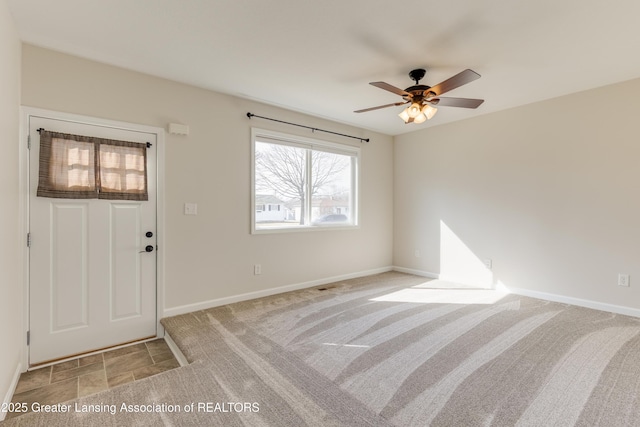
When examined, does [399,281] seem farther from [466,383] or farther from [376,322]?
[466,383]

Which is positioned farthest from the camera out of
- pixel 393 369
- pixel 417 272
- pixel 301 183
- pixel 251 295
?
pixel 417 272

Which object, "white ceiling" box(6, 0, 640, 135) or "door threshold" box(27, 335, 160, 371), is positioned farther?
"door threshold" box(27, 335, 160, 371)

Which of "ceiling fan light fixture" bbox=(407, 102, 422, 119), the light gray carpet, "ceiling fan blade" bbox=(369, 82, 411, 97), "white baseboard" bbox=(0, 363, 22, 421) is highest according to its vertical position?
"ceiling fan blade" bbox=(369, 82, 411, 97)

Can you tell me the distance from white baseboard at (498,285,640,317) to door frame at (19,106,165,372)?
4360mm

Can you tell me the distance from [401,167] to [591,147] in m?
2.55

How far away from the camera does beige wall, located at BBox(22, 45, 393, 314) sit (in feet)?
8.57

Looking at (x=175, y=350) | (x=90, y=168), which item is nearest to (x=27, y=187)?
(x=90, y=168)

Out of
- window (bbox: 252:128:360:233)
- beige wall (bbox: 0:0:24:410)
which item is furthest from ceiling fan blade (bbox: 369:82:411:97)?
beige wall (bbox: 0:0:24:410)

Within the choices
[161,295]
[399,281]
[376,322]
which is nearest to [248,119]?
[161,295]

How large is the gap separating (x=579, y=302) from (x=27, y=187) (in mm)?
5673

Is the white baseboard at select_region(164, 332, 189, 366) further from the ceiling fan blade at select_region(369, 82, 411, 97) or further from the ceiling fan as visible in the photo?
the ceiling fan

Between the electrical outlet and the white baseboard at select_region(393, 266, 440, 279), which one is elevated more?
the electrical outlet

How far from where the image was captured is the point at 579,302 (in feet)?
11.5

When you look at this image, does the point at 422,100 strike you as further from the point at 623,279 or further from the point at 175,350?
the point at 175,350
